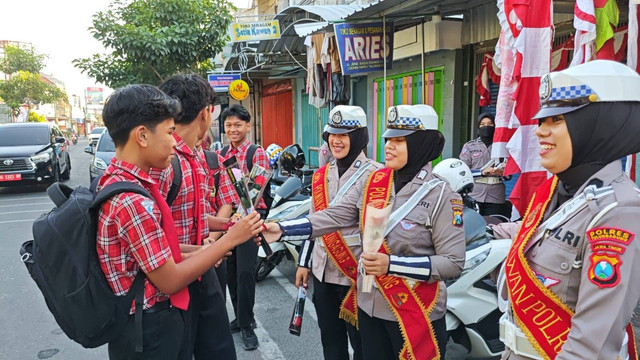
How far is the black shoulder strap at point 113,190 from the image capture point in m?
1.64

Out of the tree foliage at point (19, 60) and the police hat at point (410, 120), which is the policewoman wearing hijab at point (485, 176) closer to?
the police hat at point (410, 120)

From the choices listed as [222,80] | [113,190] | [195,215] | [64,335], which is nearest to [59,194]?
[113,190]

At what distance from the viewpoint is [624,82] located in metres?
1.35

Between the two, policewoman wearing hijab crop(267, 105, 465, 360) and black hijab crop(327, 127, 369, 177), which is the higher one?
black hijab crop(327, 127, 369, 177)

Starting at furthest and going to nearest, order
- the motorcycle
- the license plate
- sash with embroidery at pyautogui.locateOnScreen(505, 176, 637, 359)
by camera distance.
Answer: the license plate < the motorcycle < sash with embroidery at pyautogui.locateOnScreen(505, 176, 637, 359)

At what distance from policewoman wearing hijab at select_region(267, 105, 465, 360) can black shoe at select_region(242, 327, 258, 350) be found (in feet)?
5.35

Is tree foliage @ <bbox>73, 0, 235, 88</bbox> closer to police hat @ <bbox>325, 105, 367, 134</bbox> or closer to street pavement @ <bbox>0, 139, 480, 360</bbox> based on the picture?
street pavement @ <bbox>0, 139, 480, 360</bbox>

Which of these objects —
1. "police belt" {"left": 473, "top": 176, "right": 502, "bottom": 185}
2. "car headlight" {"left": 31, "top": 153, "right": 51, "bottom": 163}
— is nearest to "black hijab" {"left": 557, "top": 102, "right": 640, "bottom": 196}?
"police belt" {"left": 473, "top": 176, "right": 502, "bottom": 185}

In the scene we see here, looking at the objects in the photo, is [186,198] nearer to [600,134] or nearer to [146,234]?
[146,234]

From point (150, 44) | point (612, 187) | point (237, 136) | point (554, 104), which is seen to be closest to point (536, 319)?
point (612, 187)

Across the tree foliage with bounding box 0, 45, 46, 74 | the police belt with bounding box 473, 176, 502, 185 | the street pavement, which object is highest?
the tree foliage with bounding box 0, 45, 46, 74

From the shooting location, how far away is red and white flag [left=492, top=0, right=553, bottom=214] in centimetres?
352

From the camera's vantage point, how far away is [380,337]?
2.40 metres

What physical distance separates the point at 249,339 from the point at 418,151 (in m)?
2.34
